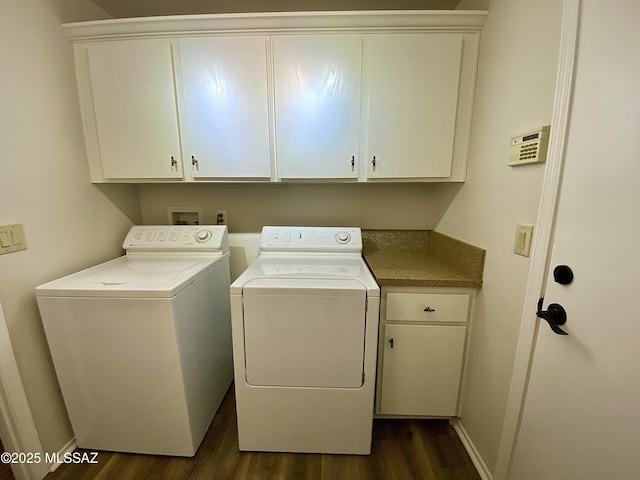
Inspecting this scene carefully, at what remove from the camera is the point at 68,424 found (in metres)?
1.37

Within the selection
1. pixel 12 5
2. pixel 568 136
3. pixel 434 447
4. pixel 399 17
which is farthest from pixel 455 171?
pixel 12 5

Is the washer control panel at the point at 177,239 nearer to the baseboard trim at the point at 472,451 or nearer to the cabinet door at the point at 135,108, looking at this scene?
the cabinet door at the point at 135,108

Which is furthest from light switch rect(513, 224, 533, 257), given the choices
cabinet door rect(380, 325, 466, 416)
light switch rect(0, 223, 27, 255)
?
light switch rect(0, 223, 27, 255)

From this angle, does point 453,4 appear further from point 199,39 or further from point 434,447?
point 434,447

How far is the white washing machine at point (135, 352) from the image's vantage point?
114 centimetres

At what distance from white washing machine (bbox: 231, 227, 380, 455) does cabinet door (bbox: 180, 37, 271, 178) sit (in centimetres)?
Answer: 69

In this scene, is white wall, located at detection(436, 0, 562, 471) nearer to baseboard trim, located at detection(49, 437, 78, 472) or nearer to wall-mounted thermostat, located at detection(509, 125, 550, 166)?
wall-mounted thermostat, located at detection(509, 125, 550, 166)

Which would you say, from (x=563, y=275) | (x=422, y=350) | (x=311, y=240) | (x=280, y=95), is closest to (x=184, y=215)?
(x=311, y=240)

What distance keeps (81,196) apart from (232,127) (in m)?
0.96

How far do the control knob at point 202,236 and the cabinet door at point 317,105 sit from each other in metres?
0.64

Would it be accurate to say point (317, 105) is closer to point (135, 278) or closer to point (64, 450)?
point (135, 278)

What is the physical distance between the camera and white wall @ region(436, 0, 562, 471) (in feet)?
3.09

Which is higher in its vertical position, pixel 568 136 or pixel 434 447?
pixel 568 136

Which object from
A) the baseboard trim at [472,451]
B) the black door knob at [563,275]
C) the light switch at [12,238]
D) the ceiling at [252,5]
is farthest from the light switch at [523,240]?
the light switch at [12,238]
